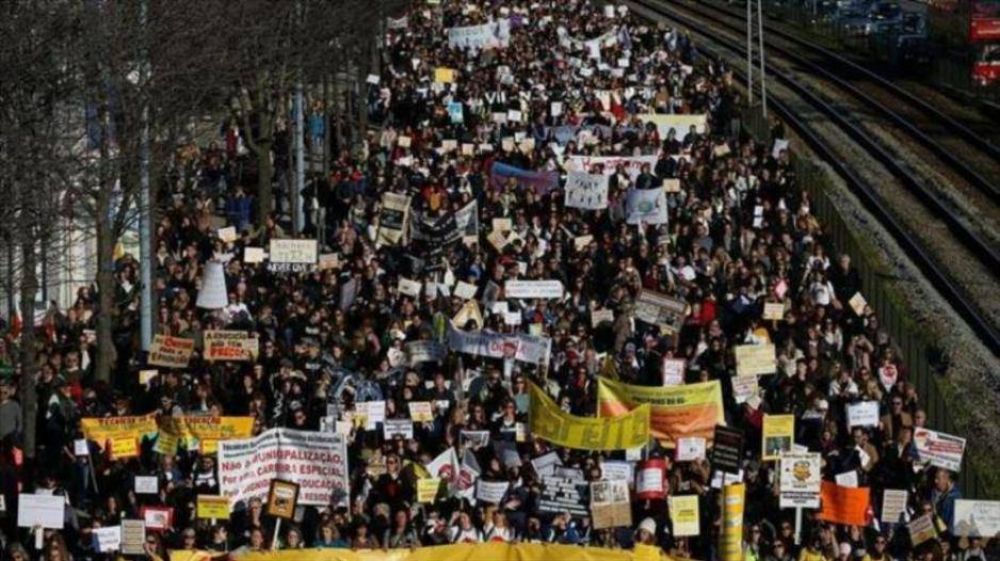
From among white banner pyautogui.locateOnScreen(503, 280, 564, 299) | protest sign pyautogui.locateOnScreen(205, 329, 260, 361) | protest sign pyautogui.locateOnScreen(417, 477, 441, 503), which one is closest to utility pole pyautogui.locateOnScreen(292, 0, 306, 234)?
white banner pyautogui.locateOnScreen(503, 280, 564, 299)

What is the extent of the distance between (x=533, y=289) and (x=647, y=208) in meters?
6.20

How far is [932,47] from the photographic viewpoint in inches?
2940

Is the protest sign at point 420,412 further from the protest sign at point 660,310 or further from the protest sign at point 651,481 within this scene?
the protest sign at point 660,310

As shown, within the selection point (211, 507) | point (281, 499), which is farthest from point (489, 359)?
point (211, 507)

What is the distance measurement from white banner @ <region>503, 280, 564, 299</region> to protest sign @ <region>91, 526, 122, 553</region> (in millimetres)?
9658

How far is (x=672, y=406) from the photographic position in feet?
95.8

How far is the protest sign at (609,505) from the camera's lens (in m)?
26.9

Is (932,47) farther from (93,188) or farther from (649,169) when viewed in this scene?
(93,188)

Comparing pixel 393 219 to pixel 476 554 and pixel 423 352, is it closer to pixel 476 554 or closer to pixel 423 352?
pixel 423 352

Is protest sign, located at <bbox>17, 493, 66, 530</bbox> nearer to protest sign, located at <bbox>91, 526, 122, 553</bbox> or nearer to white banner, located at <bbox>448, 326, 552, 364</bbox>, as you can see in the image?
protest sign, located at <bbox>91, 526, 122, 553</bbox>

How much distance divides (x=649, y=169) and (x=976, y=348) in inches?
255

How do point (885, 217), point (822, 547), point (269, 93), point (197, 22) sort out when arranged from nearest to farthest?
1. point (822, 547)
2. point (197, 22)
3. point (269, 93)
4. point (885, 217)

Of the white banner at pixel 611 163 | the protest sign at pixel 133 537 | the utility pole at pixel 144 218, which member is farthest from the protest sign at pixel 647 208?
the protest sign at pixel 133 537

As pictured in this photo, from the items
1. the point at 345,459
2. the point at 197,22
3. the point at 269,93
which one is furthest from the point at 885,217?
the point at 345,459
